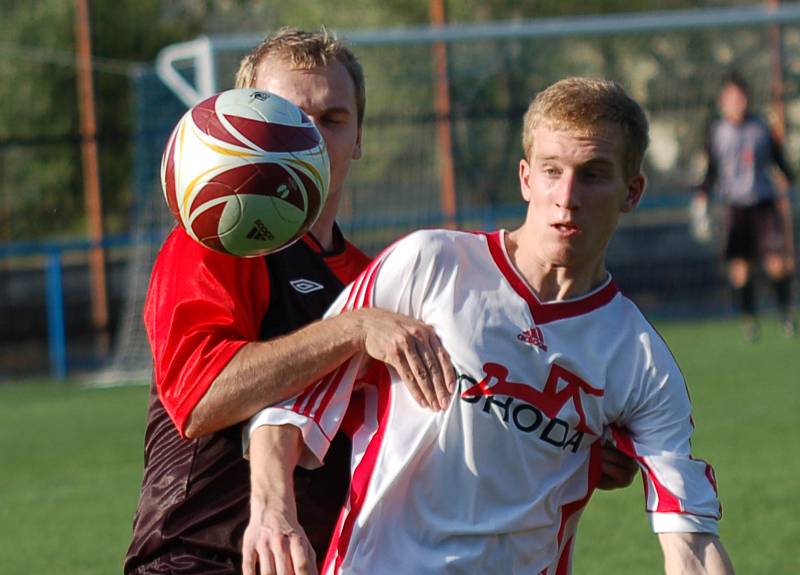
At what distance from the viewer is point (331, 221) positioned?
386 centimetres

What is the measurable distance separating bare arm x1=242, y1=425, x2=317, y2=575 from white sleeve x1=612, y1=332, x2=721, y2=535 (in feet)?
2.38

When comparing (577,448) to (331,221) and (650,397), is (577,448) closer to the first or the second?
(650,397)

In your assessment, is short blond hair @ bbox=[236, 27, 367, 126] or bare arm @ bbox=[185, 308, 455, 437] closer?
bare arm @ bbox=[185, 308, 455, 437]

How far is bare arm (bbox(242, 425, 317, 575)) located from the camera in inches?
114

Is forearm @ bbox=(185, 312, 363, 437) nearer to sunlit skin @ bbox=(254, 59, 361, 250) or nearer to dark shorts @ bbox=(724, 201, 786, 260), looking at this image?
sunlit skin @ bbox=(254, 59, 361, 250)

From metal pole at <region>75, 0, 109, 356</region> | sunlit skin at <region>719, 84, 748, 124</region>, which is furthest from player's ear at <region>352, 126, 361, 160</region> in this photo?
metal pole at <region>75, 0, 109, 356</region>

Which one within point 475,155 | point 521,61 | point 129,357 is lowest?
point 129,357

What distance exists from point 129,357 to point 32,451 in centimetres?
435

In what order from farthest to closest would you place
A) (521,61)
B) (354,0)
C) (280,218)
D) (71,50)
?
(354,0) → (71,50) → (521,61) → (280,218)

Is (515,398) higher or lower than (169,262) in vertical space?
lower

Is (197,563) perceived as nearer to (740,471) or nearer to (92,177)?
(740,471)

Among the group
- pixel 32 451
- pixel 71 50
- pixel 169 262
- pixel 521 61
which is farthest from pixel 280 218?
pixel 71 50

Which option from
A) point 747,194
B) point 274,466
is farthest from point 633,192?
point 747,194

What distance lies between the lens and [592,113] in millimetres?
3133
